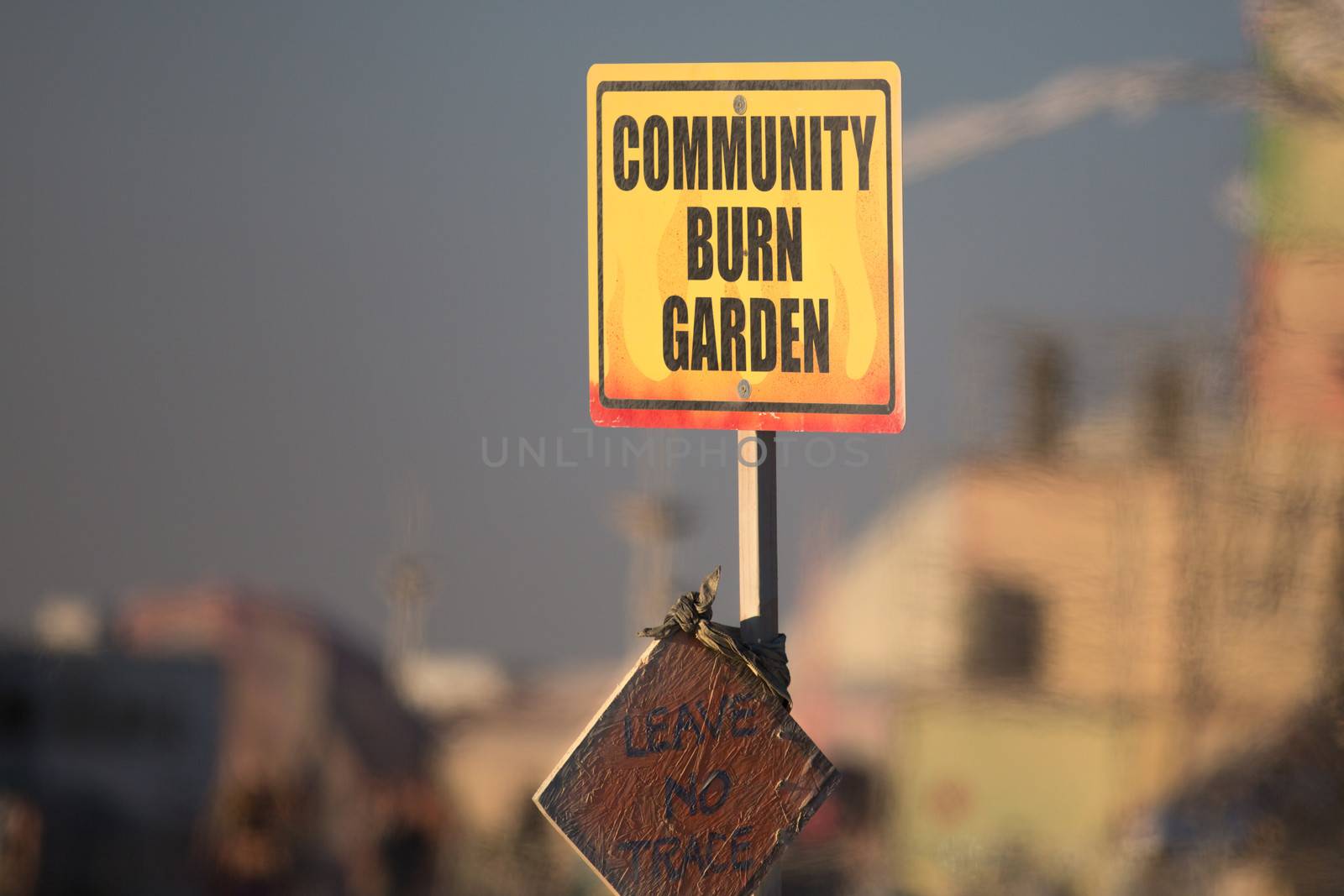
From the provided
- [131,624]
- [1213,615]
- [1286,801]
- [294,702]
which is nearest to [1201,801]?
[1286,801]

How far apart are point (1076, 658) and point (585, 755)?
2462mm

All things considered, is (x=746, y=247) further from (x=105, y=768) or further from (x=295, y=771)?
(x=105, y=768)

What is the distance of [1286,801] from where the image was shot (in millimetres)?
3373

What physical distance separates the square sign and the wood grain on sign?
0.22 metres

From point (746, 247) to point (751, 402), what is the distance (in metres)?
0.13

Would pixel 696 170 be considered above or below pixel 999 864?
above

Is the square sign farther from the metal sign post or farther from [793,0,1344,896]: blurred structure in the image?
[793,0,1344,896]: blurred structure

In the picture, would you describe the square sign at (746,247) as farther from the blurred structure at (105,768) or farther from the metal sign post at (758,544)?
the blurred structure at (105,768)

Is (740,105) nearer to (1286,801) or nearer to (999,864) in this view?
(999,864)

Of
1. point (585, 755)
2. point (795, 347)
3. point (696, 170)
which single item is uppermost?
point (696, 170)

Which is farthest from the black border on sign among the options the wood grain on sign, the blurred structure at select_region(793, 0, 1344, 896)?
the blurred structure at select_region(793, 0, 1344, 896)

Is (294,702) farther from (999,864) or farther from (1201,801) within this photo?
(1201,801)

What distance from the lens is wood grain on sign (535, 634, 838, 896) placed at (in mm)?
1165

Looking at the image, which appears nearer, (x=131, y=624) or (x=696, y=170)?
(x=696, y=170)
